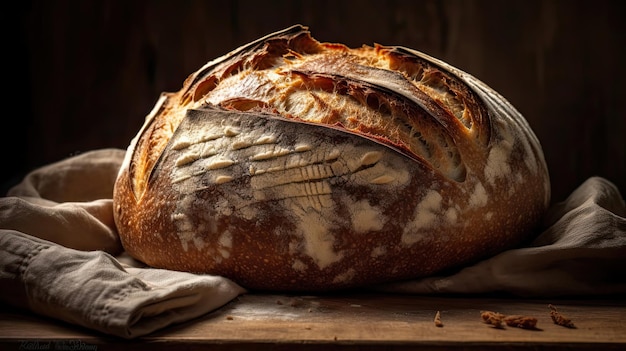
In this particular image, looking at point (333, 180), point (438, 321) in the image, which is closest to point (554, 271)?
point (438, 321)

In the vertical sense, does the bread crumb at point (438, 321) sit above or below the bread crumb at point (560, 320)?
below

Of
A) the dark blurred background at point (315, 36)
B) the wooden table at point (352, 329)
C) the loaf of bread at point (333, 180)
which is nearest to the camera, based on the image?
the wooden table at point (352, 329)

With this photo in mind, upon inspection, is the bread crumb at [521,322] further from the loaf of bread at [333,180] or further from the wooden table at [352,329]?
the loaf of bread at [333,180]

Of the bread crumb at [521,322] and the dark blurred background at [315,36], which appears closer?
the bread crumb at [521,322]

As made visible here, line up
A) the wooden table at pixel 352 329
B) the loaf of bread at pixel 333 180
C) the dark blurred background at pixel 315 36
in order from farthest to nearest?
the dark blurred background at pixel 315 36, the loaf of bread at pixel 333 180, the wooden table at pixel 352 329

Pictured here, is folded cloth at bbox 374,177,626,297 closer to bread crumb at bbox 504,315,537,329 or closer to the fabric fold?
bread crumb at bbox 504,315,537,329

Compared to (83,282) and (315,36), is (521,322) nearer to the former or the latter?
(83,282)

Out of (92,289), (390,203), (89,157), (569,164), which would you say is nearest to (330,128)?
(390,203)

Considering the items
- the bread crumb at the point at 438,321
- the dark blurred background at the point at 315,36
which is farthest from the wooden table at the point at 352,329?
the dark blurred background at the point at 315,36
